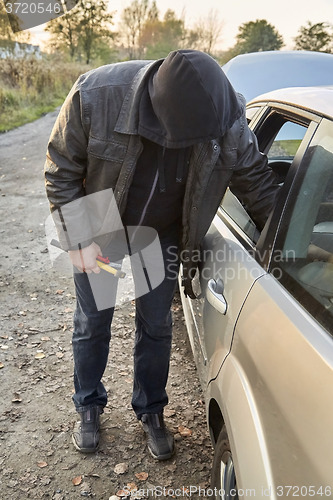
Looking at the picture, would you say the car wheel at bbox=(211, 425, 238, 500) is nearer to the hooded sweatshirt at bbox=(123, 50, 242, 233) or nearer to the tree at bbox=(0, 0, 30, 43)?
the hooded sweatshirt at bbox=(123, 50, 242, 233)

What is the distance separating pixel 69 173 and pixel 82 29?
43.7 metres

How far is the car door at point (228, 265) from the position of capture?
172 cm

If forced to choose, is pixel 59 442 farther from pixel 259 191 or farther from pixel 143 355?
pixel 259 191

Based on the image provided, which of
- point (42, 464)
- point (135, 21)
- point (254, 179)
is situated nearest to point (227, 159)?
point (254, 179)

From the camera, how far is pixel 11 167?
29.4 ft

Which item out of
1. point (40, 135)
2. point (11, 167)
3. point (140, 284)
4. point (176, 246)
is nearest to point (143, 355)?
point (140, 284)

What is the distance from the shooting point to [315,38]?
31.0 metres

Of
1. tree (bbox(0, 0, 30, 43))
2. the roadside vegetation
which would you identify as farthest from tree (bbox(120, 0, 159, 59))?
tree (bbox(0, 0, 30, 43))

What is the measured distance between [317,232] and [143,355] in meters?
1.25

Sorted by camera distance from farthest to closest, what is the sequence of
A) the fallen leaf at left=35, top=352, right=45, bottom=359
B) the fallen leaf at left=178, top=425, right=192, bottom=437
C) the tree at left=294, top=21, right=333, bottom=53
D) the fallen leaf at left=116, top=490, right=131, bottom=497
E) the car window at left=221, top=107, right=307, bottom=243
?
the tree at left=294, top=21, right=333, bottom=53
the fallen leaf at left=35, top=352, right=45, bottom=359
the fallen leaf at left=178, top=425, right=192, bottom=437
the fallen leaf at left=116, top=490, right=131, bottom=497
the car window at left=221, top=107, right=307, bottom=243

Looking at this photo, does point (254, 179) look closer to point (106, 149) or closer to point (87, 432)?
point (106, 149)

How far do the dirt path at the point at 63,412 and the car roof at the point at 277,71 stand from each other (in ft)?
8.35

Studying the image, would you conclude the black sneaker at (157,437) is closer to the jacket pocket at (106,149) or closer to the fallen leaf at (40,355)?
the fallen leaf at (40,355)

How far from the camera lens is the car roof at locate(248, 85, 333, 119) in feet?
5.18
